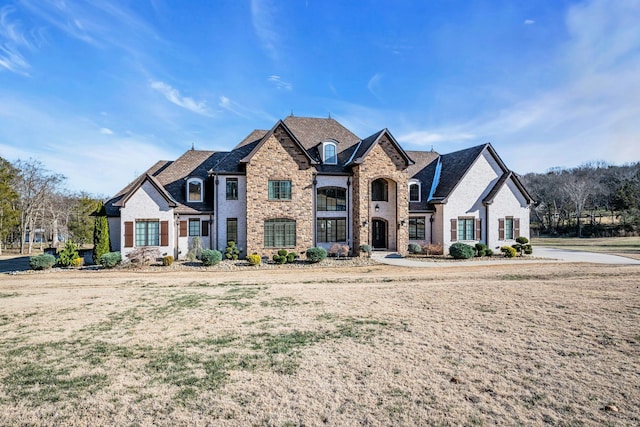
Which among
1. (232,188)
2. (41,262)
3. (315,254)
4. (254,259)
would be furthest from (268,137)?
(41,262)

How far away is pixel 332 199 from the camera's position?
26375mm

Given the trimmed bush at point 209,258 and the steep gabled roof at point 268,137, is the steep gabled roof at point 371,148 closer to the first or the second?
the steep gabled roof at point 268,137

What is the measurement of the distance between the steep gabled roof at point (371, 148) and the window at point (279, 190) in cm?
489

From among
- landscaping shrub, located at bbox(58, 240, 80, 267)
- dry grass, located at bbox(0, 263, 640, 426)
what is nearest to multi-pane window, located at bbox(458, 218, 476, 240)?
dry grass, located at bbox(0, 263, 640, 426)

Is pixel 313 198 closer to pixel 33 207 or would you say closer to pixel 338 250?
pixel 338 250

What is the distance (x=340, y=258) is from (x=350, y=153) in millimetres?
8303

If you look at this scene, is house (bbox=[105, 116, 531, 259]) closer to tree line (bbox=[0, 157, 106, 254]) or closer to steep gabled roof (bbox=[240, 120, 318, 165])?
steep gabled roof (bbox=[240, 120, 318, 165])

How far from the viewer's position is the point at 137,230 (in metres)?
22.8

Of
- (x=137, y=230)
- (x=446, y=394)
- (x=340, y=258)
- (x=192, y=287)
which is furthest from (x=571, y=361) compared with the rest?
(x=137, y=230)

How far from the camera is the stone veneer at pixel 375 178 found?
83.6 feet

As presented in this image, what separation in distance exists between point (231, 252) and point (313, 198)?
682cm

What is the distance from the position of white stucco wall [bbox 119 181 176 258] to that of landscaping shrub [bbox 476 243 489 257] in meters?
21.6

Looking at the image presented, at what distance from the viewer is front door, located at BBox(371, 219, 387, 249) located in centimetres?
2806

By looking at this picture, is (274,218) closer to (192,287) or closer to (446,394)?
(192,287)
